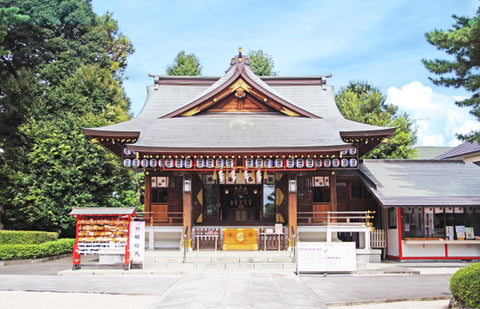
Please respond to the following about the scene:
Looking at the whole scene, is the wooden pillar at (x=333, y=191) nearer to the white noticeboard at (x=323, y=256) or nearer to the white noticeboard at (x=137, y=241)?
the white noticeboard at (x=323, y=256)

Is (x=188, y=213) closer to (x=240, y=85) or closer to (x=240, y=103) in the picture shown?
(x=240, y=103)

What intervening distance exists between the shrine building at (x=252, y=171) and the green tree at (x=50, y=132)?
4891 mm

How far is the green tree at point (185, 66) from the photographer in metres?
48.6

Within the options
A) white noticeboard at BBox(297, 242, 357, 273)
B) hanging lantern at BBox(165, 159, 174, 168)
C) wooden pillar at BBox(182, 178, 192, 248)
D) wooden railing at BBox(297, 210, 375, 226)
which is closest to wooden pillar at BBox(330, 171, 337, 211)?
wooden railing at BBox(297, 210, 375, 226)

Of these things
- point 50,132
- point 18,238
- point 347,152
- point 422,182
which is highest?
point 50,132

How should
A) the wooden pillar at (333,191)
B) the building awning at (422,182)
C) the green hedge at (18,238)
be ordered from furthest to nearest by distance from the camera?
the green hedge at (18,238), the wooden pillar at (333,191), the building awning at (422,182)

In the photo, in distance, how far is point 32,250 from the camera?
22281mm

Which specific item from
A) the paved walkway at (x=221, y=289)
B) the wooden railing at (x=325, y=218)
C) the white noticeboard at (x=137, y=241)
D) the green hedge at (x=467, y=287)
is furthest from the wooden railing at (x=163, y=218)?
the green hedge at (x=467, y=287)

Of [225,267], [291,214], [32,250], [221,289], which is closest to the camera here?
[221,289]

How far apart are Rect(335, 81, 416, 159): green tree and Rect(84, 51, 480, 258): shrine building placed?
833 cm

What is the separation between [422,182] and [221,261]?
11.8 metres

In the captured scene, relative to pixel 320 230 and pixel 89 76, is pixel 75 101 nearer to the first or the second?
pixel 89 76

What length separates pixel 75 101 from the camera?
1185 inches

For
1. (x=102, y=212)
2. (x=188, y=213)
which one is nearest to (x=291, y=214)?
(x=188, y=213)
